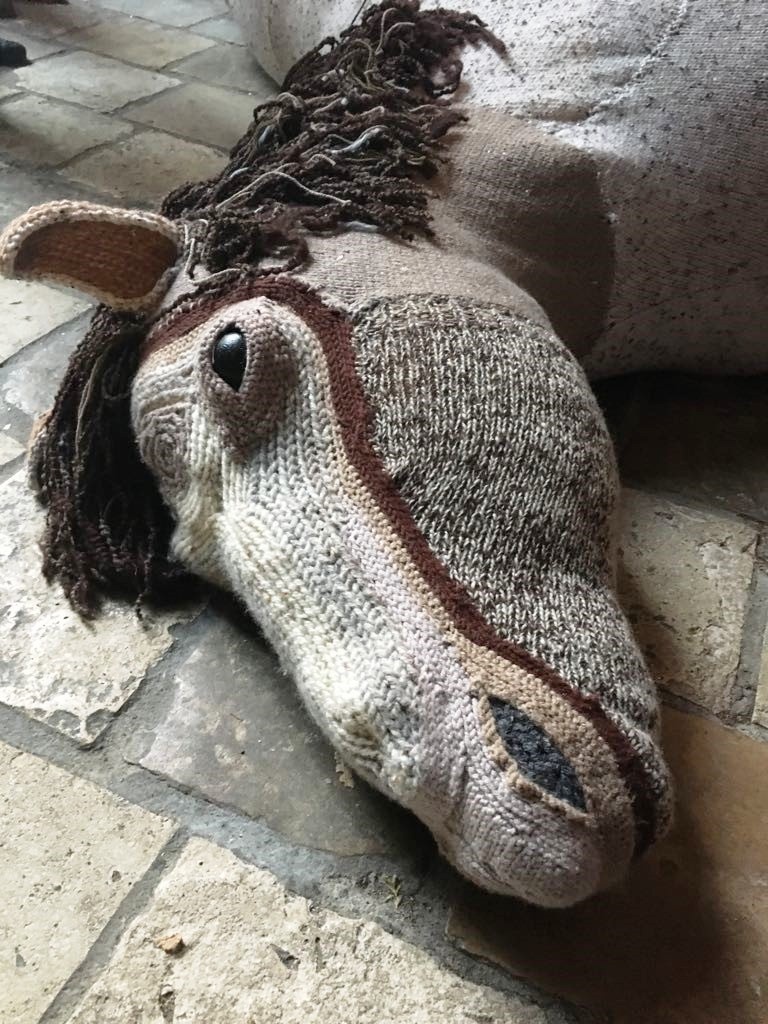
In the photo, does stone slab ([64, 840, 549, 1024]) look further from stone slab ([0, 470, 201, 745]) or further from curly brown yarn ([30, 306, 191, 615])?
curly brown yarn ([30, 306, 191, 615])

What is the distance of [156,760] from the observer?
0.71 metres

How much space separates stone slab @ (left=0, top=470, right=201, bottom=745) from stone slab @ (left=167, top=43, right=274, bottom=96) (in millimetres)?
1285

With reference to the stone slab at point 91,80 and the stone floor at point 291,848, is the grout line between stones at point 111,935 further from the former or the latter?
the stone slab at point 91,80

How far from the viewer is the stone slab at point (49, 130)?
152 cm

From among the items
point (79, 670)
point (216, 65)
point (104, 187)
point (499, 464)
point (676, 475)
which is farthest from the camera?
point (216, 65)

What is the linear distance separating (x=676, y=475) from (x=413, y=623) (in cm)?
54

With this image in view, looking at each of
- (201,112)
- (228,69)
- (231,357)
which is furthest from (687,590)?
(228,69)

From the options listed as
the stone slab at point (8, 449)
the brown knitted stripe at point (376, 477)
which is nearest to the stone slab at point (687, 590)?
the brown knitted stripe at point (376, 477)

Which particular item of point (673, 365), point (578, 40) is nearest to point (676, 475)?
point (673, 365)

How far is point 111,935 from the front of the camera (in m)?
0.61

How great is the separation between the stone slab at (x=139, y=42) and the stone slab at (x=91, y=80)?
1.8 inches

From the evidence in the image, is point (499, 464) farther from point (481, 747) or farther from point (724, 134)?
point (724, 134)

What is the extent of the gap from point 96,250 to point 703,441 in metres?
0.67

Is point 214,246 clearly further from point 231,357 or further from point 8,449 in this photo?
point 8,449
